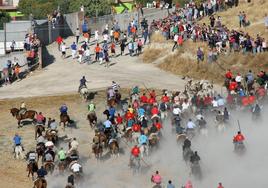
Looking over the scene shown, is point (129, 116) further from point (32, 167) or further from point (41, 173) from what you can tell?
point (41, 173)

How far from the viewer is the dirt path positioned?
49.6 metres

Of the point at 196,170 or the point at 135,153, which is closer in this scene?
the point at 196,170

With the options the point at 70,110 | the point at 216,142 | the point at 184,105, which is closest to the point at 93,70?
the point at 70,110

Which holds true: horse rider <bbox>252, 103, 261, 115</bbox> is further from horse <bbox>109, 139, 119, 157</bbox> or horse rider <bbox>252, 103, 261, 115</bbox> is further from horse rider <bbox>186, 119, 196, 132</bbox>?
horse <bbox>109, 139, 119, 157</bbox>

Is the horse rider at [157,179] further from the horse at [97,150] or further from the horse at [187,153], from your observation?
the horse at [97,150]

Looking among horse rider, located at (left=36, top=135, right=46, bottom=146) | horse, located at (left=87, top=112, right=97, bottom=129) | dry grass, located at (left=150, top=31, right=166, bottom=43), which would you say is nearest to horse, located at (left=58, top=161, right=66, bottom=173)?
horse rider, located at (left=36, top=135, right=46, bottom=146)

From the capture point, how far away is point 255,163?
3328 centimetres

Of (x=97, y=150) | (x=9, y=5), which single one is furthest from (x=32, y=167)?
(x=9, y=5)

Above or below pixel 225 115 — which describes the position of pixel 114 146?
below

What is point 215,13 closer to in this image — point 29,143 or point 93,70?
point 93,70

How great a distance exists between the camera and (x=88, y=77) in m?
52.2

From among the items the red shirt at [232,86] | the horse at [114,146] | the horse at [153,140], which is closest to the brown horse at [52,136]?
the horse at [114,146]

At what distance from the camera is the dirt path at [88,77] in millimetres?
49594

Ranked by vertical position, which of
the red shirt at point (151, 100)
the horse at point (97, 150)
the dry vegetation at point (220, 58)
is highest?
the dry vegetation at point (220, 58)
